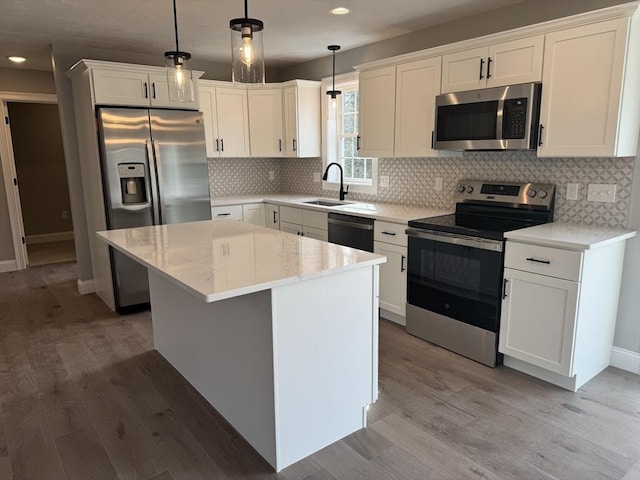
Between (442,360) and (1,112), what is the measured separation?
218 inches

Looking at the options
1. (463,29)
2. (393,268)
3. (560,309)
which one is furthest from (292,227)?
(560,309)

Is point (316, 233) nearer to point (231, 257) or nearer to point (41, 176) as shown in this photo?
point (231, 257)

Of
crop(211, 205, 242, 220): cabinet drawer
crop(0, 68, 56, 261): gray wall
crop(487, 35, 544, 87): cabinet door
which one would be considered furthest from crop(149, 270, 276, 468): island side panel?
crop(0, 68, 56, 261): gray wall

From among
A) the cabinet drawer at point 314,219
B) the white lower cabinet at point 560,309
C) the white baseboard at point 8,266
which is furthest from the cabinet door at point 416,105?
the white baseboard at point 8,266

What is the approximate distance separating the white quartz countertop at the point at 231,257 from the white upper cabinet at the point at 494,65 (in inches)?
64.7

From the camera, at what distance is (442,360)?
3.03m

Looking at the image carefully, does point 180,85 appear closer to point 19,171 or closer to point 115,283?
point 115,283

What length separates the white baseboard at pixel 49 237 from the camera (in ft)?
23.8

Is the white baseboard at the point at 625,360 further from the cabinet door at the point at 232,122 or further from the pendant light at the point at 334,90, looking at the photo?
the cabinet door at the point at 232,122

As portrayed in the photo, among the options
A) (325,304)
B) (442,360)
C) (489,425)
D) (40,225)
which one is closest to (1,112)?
(40,225)

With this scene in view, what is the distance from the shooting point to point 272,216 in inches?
193

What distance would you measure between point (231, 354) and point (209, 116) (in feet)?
10.7

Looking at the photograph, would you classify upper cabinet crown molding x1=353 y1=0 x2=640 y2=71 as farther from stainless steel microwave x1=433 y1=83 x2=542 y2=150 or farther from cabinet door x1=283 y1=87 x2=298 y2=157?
cabinet door x1=283 y1=87 x2=298 y2=157

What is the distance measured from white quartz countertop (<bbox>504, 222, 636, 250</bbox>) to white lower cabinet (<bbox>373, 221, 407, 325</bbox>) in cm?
91
